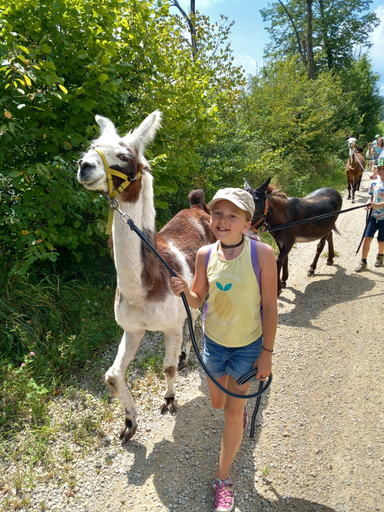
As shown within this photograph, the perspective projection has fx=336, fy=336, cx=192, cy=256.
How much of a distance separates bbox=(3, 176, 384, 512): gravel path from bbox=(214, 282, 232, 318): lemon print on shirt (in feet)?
4.55

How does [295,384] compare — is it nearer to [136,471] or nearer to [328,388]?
[328,388]

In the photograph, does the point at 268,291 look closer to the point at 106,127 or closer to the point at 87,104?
the point at 106,127

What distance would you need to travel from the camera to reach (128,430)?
281 centimetres

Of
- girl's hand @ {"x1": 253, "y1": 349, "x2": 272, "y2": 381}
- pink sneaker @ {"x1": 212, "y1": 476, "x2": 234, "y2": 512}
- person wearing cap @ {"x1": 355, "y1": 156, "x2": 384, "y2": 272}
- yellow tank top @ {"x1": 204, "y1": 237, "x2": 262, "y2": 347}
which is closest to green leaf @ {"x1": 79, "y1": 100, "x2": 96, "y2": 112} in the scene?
yellow tank top @ {"x1": 204, "y1": 237, "x2": 262, "y2": 347}

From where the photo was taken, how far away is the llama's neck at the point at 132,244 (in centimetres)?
235

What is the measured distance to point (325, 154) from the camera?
14.8 m

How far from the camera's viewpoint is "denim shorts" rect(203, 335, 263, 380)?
2037 millimetres

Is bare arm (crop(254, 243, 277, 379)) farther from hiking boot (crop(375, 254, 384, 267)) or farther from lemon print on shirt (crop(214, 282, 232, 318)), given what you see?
hiking boot (crop(375, 254, 384, 267))

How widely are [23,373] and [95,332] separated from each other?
2.89 ft

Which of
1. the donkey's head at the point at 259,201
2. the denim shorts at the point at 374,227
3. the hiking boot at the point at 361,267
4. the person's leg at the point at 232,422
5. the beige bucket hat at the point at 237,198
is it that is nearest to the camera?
the beige bucket hat at the point at 237,198

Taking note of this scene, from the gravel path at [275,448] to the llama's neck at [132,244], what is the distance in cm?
130

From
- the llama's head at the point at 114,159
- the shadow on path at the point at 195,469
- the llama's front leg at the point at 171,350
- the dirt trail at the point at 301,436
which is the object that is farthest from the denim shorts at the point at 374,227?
the llama's head at the point at 114,159

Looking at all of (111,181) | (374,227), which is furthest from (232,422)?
(374,227)

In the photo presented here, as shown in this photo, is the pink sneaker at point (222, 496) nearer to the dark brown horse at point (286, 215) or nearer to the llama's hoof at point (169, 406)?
the llama's hoof at point (169, 406)
